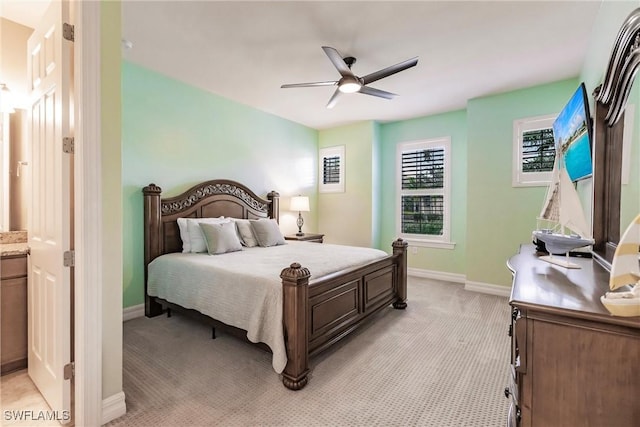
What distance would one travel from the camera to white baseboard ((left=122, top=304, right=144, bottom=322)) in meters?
3.15

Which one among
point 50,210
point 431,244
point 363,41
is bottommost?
point 431,244

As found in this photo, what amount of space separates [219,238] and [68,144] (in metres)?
1.88

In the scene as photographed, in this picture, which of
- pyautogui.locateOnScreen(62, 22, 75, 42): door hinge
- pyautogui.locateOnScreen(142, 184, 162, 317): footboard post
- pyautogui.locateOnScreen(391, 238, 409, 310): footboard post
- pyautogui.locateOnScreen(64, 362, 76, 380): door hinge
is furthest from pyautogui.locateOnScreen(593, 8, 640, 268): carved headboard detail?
pyautogui.locateOnScreen(142, 184, 162, 317): footboard post

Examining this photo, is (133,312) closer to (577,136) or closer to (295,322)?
(295,322)

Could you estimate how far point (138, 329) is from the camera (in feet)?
9.61

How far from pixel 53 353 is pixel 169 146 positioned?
8.21 feet

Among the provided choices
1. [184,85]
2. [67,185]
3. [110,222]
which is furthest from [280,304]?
[184,85]

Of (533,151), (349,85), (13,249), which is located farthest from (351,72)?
(13,249)

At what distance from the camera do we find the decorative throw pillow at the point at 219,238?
3.26 m

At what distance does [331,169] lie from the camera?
5.96 m

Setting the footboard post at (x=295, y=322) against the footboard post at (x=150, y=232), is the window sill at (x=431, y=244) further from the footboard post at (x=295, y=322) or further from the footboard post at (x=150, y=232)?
the footboard post at (x=150, y=232)

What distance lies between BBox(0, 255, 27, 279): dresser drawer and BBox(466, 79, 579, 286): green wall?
489 centimetres

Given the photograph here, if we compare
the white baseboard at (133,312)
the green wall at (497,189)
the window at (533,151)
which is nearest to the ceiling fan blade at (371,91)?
the green wall at (497,189)

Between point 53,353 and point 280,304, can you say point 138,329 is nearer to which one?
point 53,353
